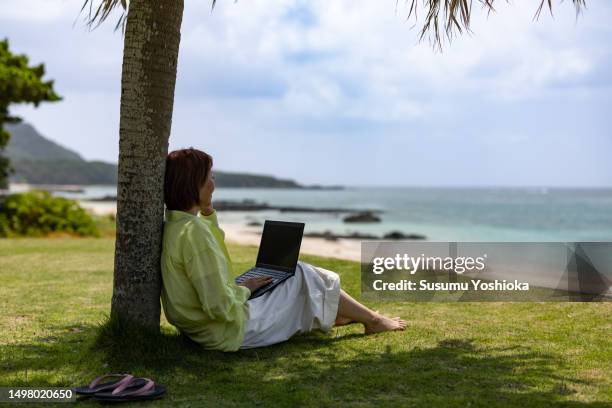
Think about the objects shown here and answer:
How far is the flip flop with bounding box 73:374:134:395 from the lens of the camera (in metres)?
3.94

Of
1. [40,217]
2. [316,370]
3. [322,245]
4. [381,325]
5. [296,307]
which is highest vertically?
[296,307]

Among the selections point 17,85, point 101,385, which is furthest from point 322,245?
point 101,385

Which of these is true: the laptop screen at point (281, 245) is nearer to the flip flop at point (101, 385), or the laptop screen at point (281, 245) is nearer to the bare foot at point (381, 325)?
the bare foot at point (381, 325)

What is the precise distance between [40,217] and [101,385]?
1496cm

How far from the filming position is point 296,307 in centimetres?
503

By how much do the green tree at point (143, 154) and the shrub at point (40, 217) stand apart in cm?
1387

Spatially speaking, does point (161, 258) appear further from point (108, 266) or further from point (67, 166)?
point (67, 166)

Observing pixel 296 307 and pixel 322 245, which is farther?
pixel 322 245

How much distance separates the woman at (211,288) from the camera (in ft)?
14.5

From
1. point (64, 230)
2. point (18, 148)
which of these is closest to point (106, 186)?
point (18, 148)

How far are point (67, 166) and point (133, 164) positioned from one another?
11788cm

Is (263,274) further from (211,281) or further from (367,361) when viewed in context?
(367,361)

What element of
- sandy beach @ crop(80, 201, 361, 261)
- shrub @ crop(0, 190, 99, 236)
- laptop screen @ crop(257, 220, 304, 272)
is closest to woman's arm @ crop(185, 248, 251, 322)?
laptop screen @ crop(257, 220, 304, 272)

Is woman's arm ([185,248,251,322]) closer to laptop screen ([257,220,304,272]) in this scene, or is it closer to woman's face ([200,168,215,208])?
woman's face ([200,168,215,208])
